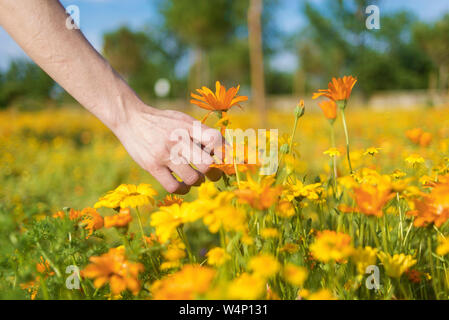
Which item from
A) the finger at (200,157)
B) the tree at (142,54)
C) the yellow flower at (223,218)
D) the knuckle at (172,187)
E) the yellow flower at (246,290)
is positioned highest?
the tree at (142,54)

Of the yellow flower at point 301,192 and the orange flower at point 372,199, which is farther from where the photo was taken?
the yellow flower at point 301,192

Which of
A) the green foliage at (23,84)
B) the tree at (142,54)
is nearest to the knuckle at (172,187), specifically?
the green foliage at (23,84)

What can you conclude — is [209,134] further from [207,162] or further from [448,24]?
[448,24]

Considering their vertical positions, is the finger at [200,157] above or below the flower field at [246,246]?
above

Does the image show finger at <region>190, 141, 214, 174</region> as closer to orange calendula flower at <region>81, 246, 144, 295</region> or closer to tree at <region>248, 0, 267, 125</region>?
orange calendula flower at <region>81, 246, 144, 295</region>

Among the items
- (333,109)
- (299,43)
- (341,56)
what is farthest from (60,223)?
(299,43)

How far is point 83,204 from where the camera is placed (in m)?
2.47

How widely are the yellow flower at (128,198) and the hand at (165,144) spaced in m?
0.06

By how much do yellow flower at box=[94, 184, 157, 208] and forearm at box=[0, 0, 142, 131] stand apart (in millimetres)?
149

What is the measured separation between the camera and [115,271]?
21.4 inches

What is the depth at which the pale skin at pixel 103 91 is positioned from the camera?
713 millimetres

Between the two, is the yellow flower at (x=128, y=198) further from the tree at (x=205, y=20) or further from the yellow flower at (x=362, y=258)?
the tree at (x=205, y=20)

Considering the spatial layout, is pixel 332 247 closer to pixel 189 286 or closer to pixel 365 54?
pixel 189 286

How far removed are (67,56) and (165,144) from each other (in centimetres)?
26
